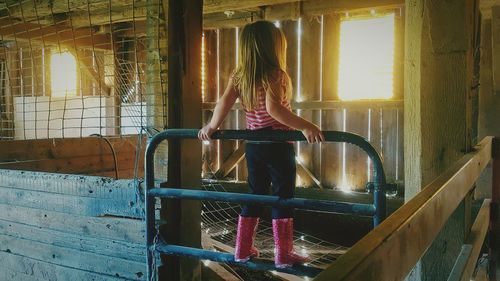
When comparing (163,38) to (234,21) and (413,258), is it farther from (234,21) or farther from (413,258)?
(234,21)

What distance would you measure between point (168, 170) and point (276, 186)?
77cm

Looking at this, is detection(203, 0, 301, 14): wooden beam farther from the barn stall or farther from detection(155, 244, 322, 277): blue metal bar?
detection(155, 244, 322, 277): blue metal bar

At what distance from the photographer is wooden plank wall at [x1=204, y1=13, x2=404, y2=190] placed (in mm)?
7000

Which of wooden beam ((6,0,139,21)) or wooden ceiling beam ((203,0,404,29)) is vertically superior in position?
wooden ceiling beam ((203,0,404,29))

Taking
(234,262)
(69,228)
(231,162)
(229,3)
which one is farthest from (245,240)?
(231,162)

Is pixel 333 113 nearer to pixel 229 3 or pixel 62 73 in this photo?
pixel 229 3

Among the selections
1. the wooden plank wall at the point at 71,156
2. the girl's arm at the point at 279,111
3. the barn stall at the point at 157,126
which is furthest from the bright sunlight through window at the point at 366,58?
the girl's arm at the point at 279,111

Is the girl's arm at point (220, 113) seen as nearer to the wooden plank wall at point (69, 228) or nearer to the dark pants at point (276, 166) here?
the dark pants at point (276, 166)

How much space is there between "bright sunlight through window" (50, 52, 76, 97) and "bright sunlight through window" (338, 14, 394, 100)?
7.25m

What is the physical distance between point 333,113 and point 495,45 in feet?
8.80

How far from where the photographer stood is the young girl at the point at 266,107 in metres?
2.18

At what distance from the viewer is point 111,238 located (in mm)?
2861

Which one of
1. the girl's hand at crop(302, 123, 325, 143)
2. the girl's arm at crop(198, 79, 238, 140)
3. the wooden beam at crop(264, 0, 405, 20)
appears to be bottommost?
the girl's hand at crop(302, 123, 325, 143)

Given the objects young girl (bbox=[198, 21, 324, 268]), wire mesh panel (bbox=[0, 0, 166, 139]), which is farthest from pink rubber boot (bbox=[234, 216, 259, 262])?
wire mesh panel (bbox=[0, 0, 166, 139])
